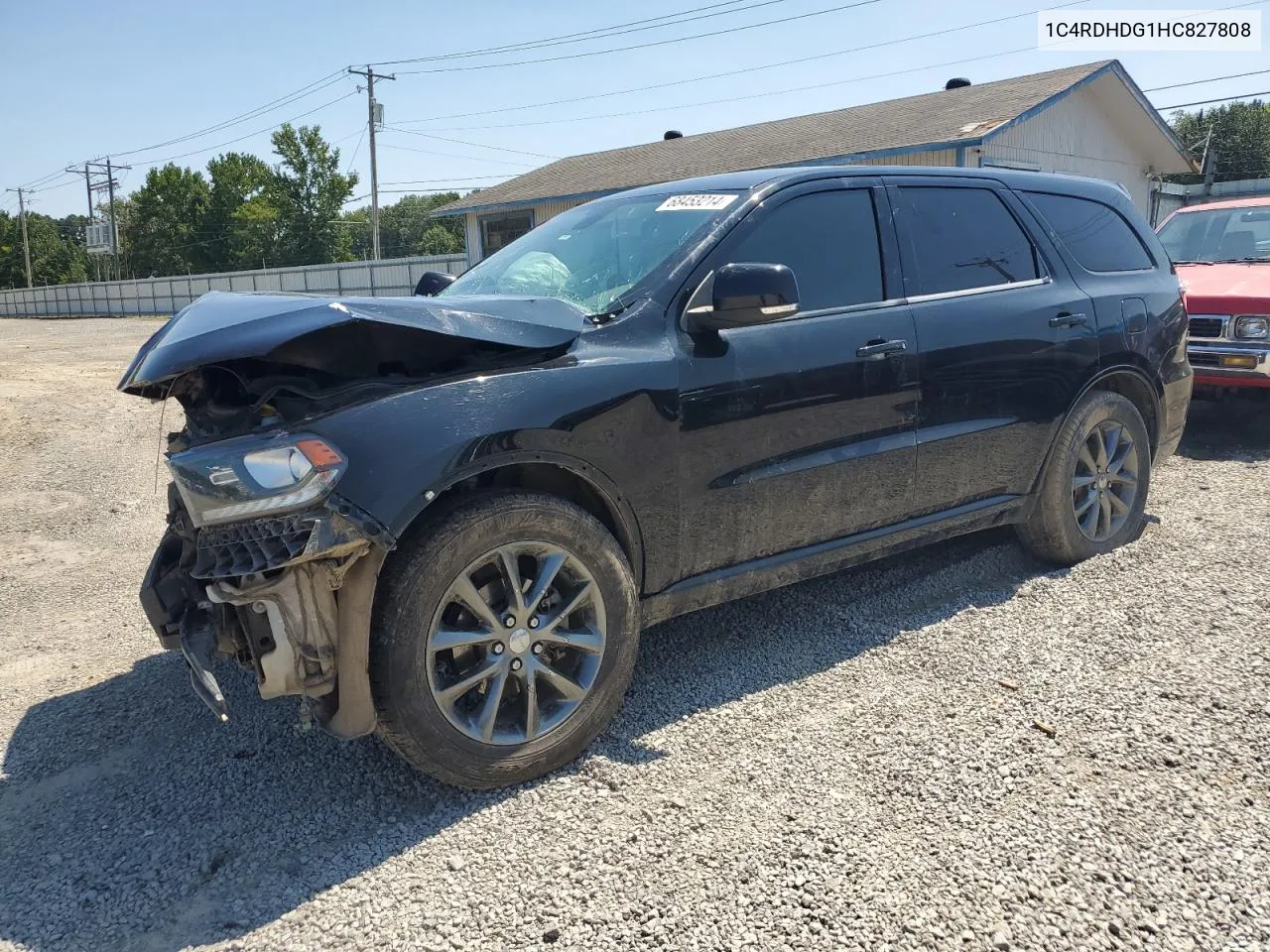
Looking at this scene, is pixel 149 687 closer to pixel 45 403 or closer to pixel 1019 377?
pixel 1019 377

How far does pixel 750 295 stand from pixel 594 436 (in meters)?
0.72

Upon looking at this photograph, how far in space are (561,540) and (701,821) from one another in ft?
3.10

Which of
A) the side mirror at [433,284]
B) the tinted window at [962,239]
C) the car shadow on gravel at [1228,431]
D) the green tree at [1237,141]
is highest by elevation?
the green tree at [1237,141]

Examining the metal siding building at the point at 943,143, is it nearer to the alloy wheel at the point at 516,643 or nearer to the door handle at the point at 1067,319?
the door handle at the point at 1067,319

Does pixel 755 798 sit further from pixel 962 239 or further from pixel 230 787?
pixel 962 239

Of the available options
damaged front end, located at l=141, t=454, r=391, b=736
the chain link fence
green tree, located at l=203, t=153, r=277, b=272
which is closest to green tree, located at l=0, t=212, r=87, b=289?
green tree, located at l=203, t=153, r=277, b=272

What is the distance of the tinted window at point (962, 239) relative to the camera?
404cm

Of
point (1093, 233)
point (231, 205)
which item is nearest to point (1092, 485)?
point (1093, 233)

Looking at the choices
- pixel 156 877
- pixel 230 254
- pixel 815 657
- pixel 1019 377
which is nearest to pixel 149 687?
pixel 156 877

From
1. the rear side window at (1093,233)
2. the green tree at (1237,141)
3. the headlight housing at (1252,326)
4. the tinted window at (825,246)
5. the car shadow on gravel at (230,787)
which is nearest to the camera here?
the car shadow on gravel at (230,787)

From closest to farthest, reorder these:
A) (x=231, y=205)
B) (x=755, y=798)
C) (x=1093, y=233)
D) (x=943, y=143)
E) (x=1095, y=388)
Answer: (x=755, y=798) → (x=1095, y=388) → (x=1093, y=233) → (x=943, y=143) → (x=231, y=205)

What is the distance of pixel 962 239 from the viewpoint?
13.8 ft

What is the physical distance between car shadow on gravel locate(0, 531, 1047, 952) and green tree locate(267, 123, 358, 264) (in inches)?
2846

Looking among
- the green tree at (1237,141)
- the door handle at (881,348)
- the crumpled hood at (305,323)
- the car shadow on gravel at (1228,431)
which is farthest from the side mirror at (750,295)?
the green tree at (1237,141)
